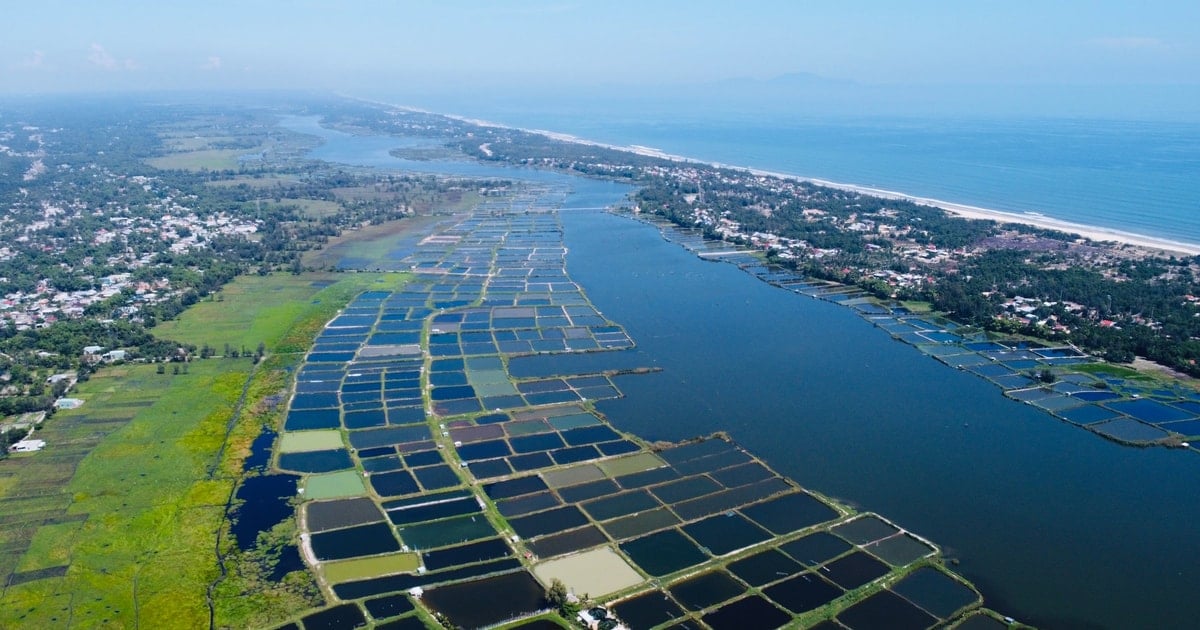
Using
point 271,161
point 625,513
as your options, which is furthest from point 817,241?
point 271,161

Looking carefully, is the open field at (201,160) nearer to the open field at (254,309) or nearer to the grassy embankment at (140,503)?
the open field at (254,309)

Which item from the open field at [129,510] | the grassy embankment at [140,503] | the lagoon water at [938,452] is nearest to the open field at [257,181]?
the grassy embankment at [140,503]

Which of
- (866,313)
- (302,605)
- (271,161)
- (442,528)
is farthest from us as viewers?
(271,161)

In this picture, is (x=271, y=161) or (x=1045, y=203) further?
(x=271, y=161)

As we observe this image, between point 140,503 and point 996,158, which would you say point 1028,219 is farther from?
point 140,503

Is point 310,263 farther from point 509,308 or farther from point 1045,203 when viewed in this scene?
point 1045,203

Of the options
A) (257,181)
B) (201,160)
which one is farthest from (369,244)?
(201,160)
